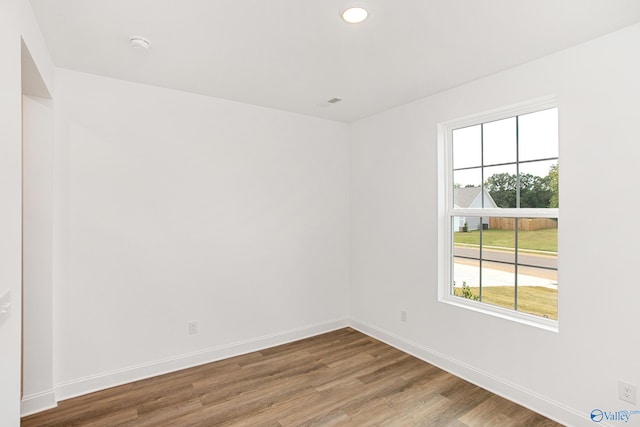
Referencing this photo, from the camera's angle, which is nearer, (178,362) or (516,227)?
(516,227)

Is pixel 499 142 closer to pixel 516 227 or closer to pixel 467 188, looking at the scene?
pixel 467 188

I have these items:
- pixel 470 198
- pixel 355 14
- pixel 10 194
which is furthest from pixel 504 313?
pixel 10 194

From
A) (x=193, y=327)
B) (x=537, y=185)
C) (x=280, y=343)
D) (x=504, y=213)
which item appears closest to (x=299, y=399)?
(x=280, y=343)

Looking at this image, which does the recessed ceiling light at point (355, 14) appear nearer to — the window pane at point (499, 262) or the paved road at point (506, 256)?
the window pane at point (499, 262)

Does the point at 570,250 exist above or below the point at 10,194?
below

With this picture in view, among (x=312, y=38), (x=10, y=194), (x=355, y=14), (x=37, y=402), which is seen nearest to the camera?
(x=10, y=194)

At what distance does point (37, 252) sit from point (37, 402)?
3.50ft

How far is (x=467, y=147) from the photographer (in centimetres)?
309

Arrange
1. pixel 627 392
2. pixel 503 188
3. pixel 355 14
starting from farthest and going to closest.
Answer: pixel 503 188 → pixel 627 392 → pixel 355 14

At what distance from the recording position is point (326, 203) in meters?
4.07

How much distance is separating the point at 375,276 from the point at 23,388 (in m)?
3.16

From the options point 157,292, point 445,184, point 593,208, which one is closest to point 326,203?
point 445,184

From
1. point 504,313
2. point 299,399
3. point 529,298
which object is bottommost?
point 299,399

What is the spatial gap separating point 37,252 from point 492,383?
361 centimetres
